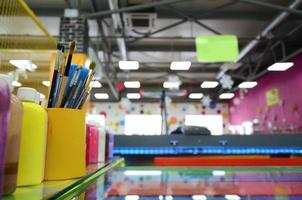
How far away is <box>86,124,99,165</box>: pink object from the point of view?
1.18m

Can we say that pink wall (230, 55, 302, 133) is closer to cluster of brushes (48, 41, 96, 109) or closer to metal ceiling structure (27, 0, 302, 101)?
metal ceiling structure (27, 0, 302, 101)

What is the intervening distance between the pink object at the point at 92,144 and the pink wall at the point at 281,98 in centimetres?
665

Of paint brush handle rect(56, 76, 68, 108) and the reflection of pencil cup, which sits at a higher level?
paint brush handle rect(56, 76, 68, 108)

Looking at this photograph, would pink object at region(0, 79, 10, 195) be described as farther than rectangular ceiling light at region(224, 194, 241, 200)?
No

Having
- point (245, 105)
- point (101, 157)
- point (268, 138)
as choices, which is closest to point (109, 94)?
point (245, 105)

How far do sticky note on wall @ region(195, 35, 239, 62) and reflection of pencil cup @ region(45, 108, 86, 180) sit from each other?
10.7 ft

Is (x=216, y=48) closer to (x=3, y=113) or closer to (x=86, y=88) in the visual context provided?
(x=86, y=88)

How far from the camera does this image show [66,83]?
746mm

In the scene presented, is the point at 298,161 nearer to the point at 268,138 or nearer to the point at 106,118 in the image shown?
the point at 268,138

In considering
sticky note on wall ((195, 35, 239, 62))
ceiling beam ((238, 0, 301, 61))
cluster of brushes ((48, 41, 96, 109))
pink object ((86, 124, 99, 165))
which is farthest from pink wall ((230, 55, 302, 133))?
cluster of brushes ((48, 41, 96, 109))

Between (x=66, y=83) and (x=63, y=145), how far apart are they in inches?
6.5

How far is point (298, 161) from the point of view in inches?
73.2

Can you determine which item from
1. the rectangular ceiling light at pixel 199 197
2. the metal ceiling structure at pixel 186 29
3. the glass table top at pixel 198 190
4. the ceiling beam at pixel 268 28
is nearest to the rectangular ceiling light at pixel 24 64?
the glass table top at pixel 198 190

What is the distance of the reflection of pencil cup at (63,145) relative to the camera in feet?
2.27
